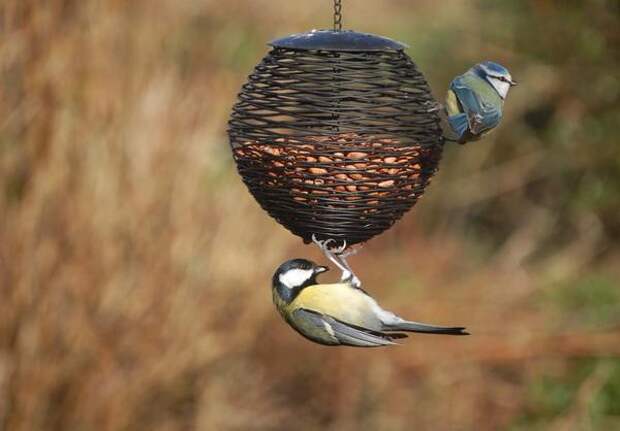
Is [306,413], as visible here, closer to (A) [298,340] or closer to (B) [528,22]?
(A) [298,340]

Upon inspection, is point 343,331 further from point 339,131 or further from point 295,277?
point 339,131

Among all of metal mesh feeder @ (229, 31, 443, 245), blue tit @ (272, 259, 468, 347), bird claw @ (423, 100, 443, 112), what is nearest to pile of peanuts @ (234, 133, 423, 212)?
metal mesh feeder @ (229, 31, 443, 245)

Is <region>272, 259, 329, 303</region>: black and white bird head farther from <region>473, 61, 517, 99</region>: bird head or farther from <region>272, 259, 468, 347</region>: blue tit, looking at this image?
<region>473, 61, 517, 99</region>: bird head

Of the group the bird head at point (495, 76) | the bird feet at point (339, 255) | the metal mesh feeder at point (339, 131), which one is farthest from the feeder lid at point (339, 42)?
the bird feet at point (339, 255)

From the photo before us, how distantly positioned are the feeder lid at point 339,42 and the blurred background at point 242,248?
2.19 metres

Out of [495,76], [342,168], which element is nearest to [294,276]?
[342,168]

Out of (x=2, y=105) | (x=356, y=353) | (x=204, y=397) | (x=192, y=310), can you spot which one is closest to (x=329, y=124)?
(x=2, y=105)

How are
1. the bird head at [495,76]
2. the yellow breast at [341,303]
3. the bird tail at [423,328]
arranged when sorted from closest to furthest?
the bird tail at [423,328] → the yellow breast at [341,303] → the bird head at [495,76]

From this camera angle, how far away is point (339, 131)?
249 centimetres

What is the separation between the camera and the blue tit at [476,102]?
8.50 ft

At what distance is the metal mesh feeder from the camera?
8.14 ft

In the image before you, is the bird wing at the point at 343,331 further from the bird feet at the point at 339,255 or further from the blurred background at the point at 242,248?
the blurred background at the point at 242,248

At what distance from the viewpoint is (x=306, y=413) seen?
5.80 metres

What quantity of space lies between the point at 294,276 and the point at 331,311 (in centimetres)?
14
